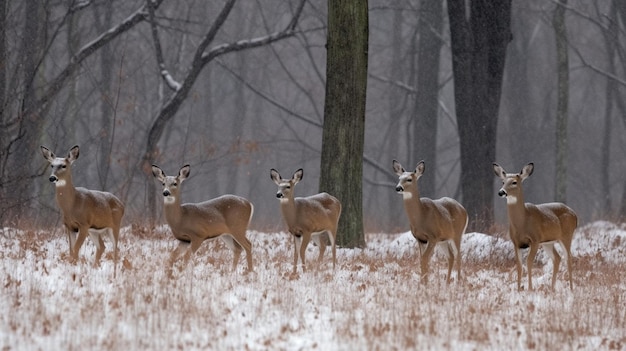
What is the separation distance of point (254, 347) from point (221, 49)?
1293 cm

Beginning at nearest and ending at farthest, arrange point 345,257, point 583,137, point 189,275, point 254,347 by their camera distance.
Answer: point 254,347, point 189,275, point 345,257, point 583,137

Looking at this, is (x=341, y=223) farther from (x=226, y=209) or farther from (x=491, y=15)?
(x=491, y=15)

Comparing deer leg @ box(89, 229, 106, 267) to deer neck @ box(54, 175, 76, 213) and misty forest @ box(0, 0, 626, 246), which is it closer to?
deer neck @ box(54, 175, 76, 213)

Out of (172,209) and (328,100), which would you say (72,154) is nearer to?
(172,209)

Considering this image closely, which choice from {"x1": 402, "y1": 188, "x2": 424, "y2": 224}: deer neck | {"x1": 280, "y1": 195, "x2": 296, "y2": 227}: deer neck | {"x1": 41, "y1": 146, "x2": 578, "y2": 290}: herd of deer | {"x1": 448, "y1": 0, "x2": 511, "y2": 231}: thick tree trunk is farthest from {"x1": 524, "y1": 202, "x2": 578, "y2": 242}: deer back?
{"x1": 448, "y1": 0, "x2": 511, "y2": 231}: thick tree trunk

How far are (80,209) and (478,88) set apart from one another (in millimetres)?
11064

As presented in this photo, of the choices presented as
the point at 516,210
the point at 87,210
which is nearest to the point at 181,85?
the point at 87,210

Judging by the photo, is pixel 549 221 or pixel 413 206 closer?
pixel 413 206

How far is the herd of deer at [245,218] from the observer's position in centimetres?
1020

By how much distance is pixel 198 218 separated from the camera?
1043 cm

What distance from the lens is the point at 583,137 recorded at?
44.1 metres

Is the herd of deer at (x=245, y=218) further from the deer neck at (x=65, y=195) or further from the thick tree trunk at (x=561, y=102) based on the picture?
the thick tree trunk at (x=561, y=102)

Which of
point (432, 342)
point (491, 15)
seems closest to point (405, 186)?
point (432, 342)

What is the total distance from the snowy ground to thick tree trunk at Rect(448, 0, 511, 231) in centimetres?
720
